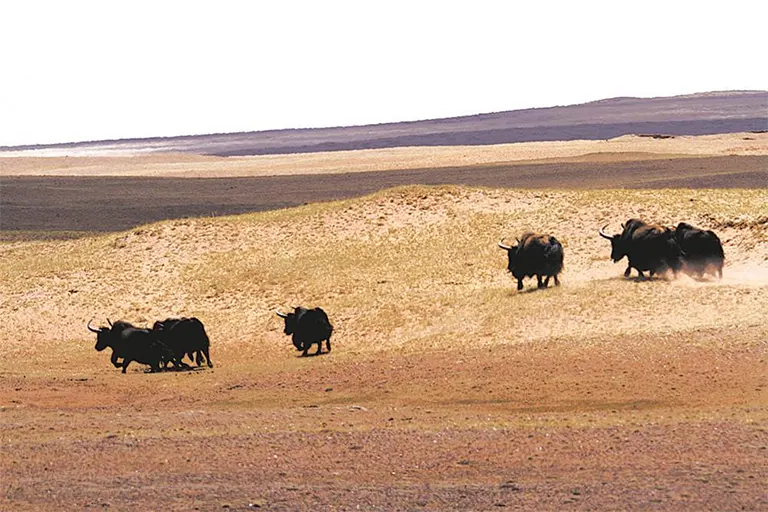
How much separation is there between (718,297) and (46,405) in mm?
13140

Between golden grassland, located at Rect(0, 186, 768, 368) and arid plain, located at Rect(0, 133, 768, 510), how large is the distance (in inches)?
3.9

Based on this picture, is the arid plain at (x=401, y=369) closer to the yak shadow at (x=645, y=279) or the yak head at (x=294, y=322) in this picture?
the yak shadow at (x=645, y=279)

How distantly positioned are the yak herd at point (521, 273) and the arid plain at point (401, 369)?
1.73ft

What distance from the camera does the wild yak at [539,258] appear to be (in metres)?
28.2

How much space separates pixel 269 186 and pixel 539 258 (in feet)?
192

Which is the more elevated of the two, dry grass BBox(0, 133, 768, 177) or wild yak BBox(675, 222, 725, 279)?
wild yak BBox(675, 222, 725, 279)

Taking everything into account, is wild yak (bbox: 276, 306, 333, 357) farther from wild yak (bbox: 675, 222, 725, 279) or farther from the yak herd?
wild yak (bbox: 675, 222, 725, 279)

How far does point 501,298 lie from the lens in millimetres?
28156

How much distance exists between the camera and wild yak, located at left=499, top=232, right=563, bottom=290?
92.6 ft

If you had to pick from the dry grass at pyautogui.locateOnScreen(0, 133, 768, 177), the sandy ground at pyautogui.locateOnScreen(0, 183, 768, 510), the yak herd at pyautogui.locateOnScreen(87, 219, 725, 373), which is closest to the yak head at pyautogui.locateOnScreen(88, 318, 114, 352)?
the yak herd at pyautogui.locateOnScreen(87, 219, 725, 373)

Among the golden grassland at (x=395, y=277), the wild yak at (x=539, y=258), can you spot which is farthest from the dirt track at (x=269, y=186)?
the wild yak at (x=539, y=258)

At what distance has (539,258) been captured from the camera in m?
28.2

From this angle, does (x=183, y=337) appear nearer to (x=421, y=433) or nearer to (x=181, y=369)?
(x=181, y=369)

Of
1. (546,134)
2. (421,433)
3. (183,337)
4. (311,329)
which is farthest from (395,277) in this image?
(546,134)
